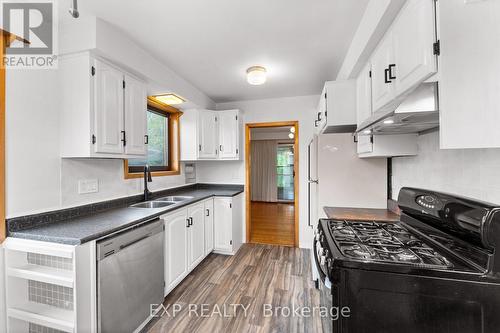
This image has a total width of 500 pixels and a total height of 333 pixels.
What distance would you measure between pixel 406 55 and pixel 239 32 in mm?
1335

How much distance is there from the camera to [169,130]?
11.0 ft

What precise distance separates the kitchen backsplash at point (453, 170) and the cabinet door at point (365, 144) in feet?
1.14

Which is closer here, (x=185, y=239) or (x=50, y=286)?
(x=50, y=286)

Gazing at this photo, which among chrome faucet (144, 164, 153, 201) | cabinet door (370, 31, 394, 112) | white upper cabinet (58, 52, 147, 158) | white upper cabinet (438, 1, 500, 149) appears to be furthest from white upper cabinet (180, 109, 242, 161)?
white upper cabinet (438, 1, 500, 149)

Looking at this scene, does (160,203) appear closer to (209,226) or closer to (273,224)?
(209,226)

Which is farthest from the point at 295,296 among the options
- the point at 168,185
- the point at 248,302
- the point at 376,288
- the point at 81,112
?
the point at 81,112

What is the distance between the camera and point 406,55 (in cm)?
98

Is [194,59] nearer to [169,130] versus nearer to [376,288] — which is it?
[169,130]

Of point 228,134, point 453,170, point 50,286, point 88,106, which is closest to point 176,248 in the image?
point 50,286

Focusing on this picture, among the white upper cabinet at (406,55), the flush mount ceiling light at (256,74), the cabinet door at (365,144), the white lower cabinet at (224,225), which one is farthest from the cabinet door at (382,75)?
the white lower cabinet at (224,225)

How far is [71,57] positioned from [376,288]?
2454 mm

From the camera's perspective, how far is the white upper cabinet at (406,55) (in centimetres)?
82

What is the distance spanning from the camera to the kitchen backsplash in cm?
98

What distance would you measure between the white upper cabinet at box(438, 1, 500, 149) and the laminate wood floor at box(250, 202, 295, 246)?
317 centimetres
